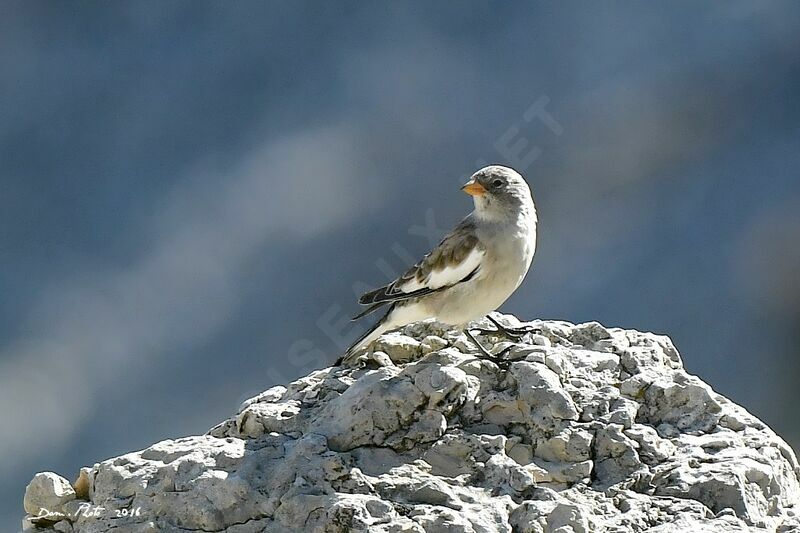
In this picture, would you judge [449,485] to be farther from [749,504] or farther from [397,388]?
[749,504]

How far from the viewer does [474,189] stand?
19.0 feet

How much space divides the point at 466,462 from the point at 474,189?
6.41ft

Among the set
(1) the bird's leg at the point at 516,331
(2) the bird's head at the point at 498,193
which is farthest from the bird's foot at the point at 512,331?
(2) the bird's head at the point at 498,193

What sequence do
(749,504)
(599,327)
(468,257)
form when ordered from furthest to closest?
1. (468,257)
2. (599,327)
3. (749,504)

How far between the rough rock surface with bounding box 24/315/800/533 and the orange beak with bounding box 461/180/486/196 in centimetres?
119

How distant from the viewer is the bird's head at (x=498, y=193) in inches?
226

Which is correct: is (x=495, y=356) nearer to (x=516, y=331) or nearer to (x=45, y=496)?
(x=516, y=331)

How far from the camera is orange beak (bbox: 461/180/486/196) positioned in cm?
579

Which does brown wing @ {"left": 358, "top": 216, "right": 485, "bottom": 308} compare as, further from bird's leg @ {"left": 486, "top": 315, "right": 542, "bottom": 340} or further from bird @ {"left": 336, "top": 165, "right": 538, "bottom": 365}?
bird's leg @ {"left": 486, "top": 315, "right": 542, "bottom": 340}

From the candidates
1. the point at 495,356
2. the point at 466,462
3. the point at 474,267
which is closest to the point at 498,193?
the point at 474,267

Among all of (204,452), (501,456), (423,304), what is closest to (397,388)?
(501,456)

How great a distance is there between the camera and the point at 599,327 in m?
5.22

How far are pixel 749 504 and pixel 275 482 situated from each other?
5.94ft

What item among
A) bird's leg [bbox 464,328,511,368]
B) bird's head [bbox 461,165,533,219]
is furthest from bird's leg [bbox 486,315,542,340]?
bird's head [bbox 461,165,533,219]
